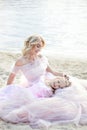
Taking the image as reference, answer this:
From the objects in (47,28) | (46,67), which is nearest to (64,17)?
(47,28)

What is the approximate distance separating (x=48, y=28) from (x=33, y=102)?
7260mm

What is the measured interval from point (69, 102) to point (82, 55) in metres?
4.01

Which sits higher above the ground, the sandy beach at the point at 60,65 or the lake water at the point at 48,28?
the sandy beach at the point at 60,65

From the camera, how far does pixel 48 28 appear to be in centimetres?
1165

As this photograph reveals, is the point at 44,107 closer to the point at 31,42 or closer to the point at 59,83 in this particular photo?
the point at 59,83

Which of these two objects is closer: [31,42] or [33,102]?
[33,102]

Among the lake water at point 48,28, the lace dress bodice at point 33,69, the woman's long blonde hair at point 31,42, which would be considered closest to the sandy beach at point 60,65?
the lake water at point 48,28

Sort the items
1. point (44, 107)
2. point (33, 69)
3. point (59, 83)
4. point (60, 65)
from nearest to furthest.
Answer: point (44, 107) < point (59, 83) < point (33, 69) < point (60, 65)

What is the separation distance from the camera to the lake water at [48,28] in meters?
9.38

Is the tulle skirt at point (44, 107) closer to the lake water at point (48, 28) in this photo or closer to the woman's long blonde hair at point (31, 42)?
the woman's long blonde hair at point (31, 42)

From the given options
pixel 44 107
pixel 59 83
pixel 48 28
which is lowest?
pixel 48 28

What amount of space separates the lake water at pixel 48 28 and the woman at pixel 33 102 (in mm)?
3817

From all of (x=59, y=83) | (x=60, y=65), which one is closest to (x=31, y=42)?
(x=59, y=83)

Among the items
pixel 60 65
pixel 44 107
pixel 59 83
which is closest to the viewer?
pixel 44 107
